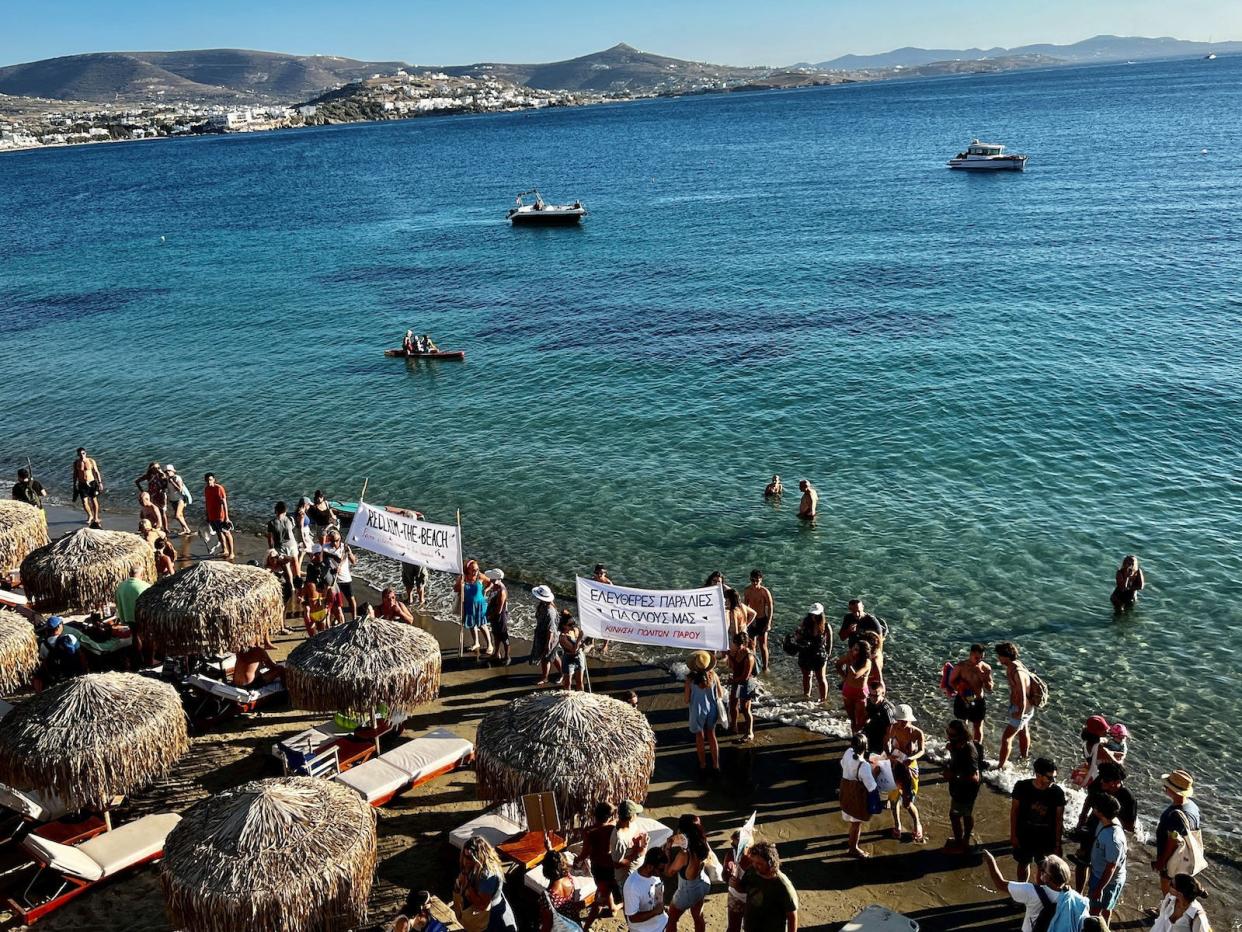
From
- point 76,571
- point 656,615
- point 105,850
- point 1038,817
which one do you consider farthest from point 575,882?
point 76,571

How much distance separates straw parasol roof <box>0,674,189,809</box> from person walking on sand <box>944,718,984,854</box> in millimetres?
9193

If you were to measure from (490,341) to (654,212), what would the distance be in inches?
1639

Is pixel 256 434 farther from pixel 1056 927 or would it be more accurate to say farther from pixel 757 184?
pixel 757 184

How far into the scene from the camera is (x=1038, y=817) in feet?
31.9

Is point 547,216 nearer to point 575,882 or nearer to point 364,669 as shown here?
point 364,669

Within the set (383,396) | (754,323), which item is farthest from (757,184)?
(383,396)

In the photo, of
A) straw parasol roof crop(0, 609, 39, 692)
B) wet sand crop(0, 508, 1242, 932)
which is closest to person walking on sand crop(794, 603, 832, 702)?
wet sand crop(0, 508, 1242, 932)

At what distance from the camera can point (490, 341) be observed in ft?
129

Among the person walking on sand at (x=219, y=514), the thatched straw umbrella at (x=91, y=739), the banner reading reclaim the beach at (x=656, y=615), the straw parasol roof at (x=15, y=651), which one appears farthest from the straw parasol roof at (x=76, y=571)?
the banner reading reclaim the beach at (x=656, y=615)

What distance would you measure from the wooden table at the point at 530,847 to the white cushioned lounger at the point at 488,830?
126 millimetres

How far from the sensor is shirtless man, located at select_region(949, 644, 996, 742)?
12.4m

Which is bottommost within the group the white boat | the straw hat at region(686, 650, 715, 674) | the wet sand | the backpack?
the wet sand

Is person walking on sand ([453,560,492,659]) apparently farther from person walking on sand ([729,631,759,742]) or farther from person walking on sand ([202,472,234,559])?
person walking on sand ([202,472,234,559])

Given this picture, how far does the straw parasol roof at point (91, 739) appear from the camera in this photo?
34.6 feet
